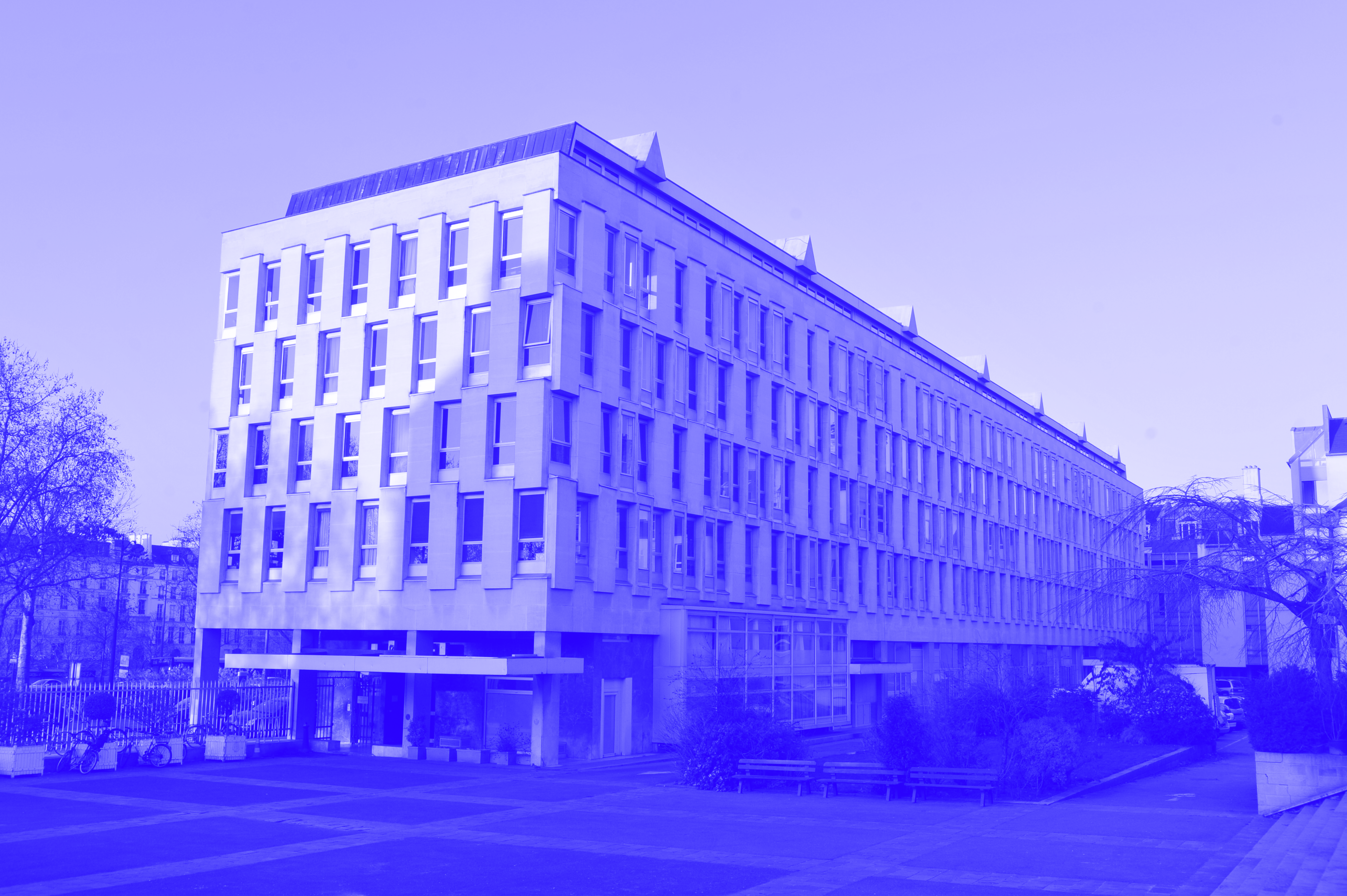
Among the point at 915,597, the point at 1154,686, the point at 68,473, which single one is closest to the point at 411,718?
the point at 68,473

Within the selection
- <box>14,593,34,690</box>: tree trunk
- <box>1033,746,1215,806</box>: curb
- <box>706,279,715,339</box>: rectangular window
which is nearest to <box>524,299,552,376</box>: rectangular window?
<box>706,279,715,339</box>: rectangular window

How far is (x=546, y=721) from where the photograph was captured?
3288 centimetres

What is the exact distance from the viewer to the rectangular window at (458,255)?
3606cm

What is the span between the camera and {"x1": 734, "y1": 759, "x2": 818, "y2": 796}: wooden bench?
2547cm

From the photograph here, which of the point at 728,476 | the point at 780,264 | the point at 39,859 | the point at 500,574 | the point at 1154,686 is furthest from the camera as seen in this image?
the point at 780,264

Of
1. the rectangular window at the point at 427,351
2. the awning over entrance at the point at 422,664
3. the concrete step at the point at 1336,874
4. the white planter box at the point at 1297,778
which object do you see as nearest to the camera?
the concrete step at the point at 1336,874

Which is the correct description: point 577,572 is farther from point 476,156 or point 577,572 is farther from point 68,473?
point 68,473

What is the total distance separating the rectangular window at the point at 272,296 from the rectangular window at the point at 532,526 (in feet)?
40.3

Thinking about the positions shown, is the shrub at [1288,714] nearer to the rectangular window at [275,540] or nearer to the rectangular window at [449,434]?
the rectangular window at [449,434]

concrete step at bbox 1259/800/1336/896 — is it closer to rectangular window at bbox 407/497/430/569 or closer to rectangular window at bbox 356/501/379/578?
rectangular window at bbox 407/497/430/569

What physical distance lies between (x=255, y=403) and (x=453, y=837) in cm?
2407

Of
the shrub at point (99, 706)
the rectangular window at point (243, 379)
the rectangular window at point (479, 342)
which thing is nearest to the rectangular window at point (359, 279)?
the rectangular window at point (479, 342)

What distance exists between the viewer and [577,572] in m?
34.2

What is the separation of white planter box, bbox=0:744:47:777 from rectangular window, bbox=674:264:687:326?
71.7 feet
